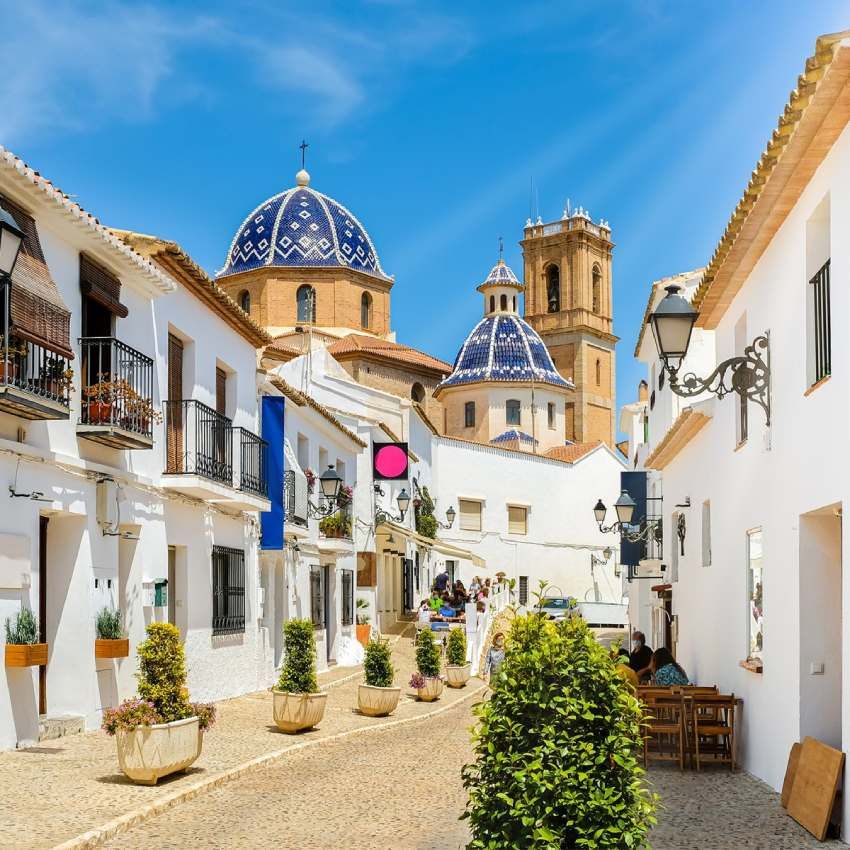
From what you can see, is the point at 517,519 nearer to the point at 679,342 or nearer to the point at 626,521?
the point at 626,521

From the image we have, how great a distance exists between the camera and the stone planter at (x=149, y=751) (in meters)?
10.4

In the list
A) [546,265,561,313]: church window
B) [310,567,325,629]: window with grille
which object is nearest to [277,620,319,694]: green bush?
[310,567,325,629]: window with grille

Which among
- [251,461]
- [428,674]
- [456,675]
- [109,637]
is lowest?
[456,675]

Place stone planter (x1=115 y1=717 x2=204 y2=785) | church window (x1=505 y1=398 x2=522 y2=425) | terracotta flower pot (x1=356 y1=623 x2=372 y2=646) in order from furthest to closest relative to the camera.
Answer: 1. church window (x1=505 y1=398 x2=522 y2=425)
2. terracotta flower pot (x1=356 y1=623 x2=372 y2=646)
3. stone planter (x1=115 y1=717 x2=204 y2=785)

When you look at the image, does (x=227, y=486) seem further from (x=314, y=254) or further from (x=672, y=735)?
(x=314, y=254)

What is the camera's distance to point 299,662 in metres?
15.1

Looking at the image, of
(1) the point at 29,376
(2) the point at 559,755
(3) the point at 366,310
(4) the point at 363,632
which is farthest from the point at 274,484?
(3) the point at 366,310

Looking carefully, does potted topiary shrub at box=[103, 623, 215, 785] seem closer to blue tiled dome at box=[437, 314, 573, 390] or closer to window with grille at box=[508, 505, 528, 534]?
window with grille at box=[508, 505, 528, 534]

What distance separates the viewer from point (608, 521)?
56.6 metres

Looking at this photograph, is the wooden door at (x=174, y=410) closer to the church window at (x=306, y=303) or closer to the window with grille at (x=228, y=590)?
the window with grille at (x=228, y=590)

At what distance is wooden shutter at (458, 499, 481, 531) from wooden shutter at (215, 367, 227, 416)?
3142cm

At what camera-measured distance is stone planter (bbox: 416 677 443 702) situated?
21016mm

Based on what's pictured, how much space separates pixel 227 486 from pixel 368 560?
49.6 feet

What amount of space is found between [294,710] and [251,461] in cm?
589
